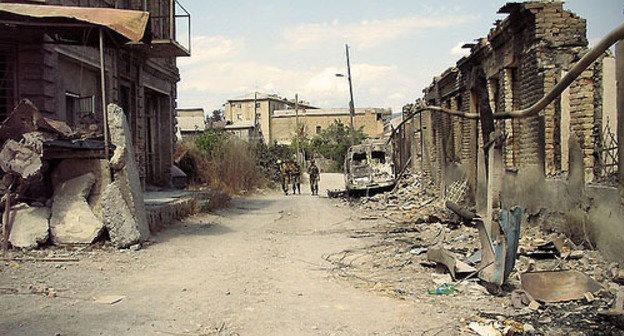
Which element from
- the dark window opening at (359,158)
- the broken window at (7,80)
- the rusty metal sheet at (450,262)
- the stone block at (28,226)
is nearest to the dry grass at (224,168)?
the dark window opening at (359,158)

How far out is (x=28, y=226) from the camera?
24.9ft

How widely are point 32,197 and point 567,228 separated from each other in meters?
8.21

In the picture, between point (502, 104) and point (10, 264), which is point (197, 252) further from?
point (502, 104)

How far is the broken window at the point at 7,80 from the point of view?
967 centimetres

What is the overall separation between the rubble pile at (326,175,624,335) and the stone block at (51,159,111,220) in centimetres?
374

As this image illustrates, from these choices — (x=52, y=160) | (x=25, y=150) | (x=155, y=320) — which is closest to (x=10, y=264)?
(x=25, y=150)

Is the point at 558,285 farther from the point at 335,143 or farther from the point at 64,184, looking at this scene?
the point at 335,143

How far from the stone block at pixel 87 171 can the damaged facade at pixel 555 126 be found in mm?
5726

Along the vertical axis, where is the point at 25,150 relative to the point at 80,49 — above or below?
below

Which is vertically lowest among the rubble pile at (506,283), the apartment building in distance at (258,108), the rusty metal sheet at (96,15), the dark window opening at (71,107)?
the rubble pile at (506,283)

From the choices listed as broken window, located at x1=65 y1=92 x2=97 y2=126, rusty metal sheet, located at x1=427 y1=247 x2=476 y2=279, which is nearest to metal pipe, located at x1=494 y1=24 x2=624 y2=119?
rusty metal sheet, located at x1=427 y1=247 x2=476 y2=279

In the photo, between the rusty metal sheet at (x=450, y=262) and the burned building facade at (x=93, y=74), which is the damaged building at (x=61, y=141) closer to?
the burned building facade at (x=93, y=74)

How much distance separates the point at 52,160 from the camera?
8.39 meters

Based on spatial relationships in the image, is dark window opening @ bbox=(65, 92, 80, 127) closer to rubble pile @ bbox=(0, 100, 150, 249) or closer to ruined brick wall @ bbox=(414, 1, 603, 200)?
rubble pile @ bbox=(0, 100, 150, 249)
